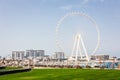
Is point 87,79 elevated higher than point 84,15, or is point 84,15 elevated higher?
point 84,15

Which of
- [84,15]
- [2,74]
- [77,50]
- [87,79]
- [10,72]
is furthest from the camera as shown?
[84,15]

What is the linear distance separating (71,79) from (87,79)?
6.34ft

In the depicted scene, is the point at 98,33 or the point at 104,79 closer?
the point at 104,79

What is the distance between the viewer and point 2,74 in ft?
158

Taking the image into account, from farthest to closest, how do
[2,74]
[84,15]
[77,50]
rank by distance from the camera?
[84,15], [77,50], [2,74]

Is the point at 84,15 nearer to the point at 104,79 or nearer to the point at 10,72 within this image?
the point at 10,72

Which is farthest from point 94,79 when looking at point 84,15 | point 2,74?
point 84,15

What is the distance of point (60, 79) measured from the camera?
124 ft

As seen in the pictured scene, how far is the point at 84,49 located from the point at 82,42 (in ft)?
14.1

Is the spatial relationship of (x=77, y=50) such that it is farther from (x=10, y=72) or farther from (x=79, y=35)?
(x=10, y=72)

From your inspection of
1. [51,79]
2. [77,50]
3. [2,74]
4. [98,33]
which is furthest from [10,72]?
[98,33]

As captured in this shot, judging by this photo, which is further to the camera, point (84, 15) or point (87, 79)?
point (84, 15)

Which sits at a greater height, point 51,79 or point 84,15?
point 84,15

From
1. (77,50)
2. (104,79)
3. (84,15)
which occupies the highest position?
(84,15)
